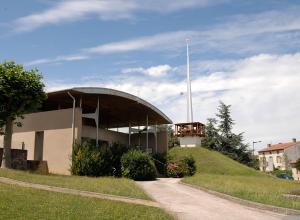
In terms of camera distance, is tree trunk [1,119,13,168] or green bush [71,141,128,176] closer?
tree trunk [1,119,13,168]

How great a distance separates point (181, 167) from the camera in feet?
109

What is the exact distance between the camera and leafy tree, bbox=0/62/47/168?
24922 millimetres

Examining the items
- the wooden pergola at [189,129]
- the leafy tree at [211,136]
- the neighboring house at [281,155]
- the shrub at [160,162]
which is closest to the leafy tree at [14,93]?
the shrub at [160,162]

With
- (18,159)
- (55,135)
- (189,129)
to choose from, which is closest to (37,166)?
(18,159)

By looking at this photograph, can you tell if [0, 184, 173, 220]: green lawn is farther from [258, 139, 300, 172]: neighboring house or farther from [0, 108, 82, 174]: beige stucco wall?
[258, 139, 300, 172]: neighboring house

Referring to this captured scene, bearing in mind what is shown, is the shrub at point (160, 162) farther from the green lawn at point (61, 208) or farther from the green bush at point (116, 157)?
the green lawn at point (61, 208)

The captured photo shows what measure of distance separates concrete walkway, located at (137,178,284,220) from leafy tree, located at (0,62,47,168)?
970cm

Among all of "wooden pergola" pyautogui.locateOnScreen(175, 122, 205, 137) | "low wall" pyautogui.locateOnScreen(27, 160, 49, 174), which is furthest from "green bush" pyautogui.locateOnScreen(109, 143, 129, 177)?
"wooden pergola" pyautogui.locateOnScreen(175, 122, 205, 137)

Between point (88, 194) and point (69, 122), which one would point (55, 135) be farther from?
point (88, 194)

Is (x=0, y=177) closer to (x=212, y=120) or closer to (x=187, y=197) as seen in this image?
(x=187, y=197)

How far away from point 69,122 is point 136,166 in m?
5.61

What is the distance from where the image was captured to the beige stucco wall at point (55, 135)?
1107 inches

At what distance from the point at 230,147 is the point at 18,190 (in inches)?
1780

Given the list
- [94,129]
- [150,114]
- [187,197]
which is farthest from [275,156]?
[187,197]
